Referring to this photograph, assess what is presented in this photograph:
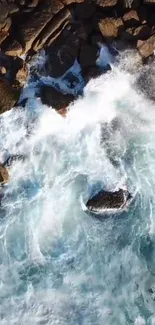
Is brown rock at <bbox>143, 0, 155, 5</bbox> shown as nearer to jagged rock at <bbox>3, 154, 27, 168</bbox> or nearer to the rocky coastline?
the rocky coastline

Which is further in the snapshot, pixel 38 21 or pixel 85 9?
pixel 85 9

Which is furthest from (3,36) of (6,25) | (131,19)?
(131,19)

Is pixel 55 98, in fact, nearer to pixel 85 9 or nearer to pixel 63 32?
pixel 63 32

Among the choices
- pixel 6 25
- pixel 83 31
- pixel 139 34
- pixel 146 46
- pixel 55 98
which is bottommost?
pixel 146 46

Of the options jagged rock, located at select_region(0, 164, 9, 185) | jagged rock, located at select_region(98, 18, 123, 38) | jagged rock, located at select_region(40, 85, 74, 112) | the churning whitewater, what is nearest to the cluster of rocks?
jagged rock, located at select_region(98, 18, 123, 38)

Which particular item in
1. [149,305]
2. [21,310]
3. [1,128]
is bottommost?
[149,305]

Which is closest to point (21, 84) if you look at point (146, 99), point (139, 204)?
point (146, 99)

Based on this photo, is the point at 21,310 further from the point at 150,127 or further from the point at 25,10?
the point at 25,10
